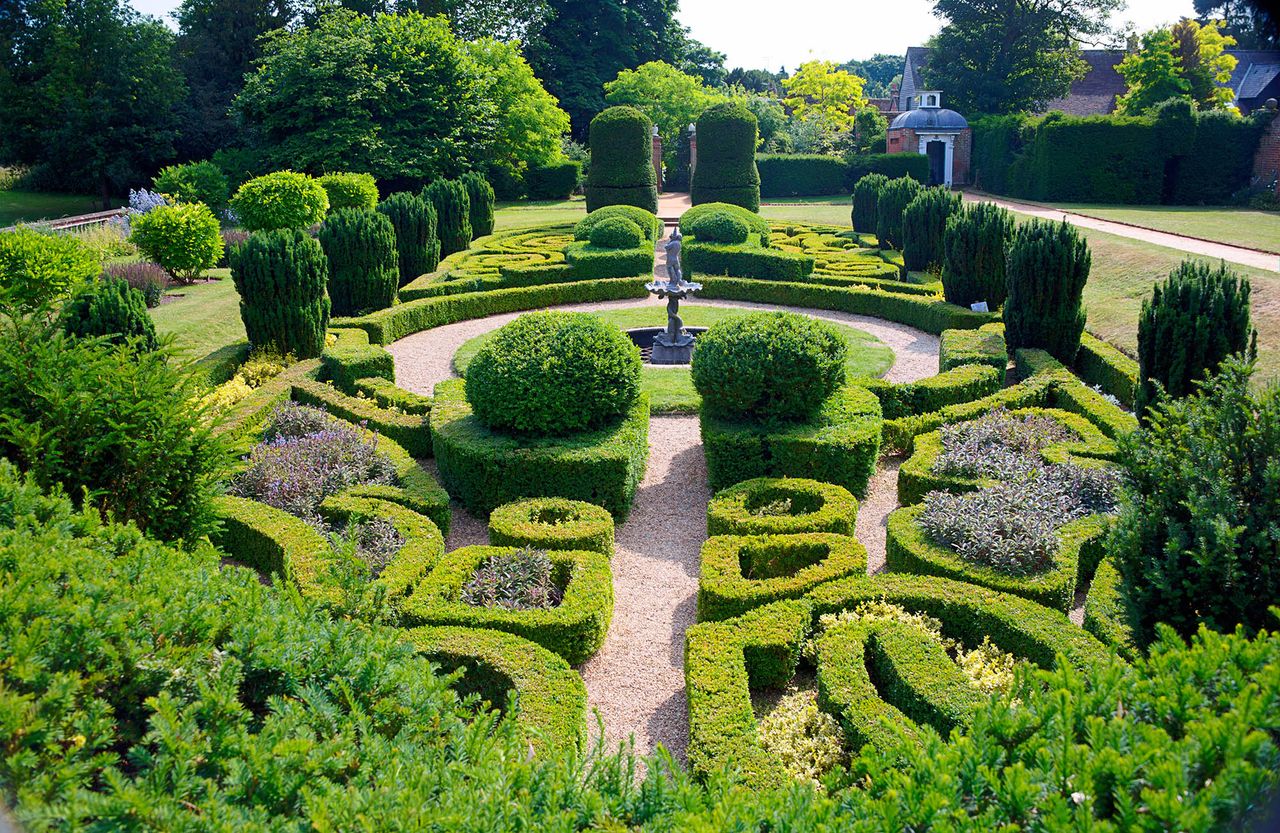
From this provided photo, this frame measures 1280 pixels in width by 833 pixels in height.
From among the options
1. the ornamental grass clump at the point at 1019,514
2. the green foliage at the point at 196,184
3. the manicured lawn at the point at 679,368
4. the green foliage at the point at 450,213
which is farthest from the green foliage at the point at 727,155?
the ornamental grass clump at the point at 1019,514

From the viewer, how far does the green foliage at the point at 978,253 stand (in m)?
15.6

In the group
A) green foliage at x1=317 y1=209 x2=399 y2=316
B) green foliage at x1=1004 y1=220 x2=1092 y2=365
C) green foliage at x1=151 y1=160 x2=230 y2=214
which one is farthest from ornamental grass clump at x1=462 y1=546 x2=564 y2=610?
green foliage at x1=151 y1=160 x2=230 y2=214

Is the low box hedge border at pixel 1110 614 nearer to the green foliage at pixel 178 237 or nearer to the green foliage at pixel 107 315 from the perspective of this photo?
the green foliage at pixel 107 315

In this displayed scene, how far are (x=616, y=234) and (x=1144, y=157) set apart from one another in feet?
74.1

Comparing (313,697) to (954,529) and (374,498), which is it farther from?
(954,529)

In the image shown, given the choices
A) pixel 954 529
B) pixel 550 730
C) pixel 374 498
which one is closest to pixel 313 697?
pixel 550 730

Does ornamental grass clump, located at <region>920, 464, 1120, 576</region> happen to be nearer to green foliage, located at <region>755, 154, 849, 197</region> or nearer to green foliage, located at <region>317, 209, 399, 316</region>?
green foliage, located at <region>317, 209, 399, 316</region>

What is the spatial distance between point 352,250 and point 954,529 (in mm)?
12727

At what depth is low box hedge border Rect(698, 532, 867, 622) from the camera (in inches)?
268

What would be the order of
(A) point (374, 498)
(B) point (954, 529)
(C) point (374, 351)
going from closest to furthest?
(B) point (954, 529), (A) point (374, 498), (C) point (374, 351)

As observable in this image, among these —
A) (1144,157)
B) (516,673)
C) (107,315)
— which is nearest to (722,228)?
(107,315)

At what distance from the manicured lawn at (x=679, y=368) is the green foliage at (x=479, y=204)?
1014cm

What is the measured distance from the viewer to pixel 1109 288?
17.4 meters

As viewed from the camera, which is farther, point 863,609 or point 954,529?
point 954,529
